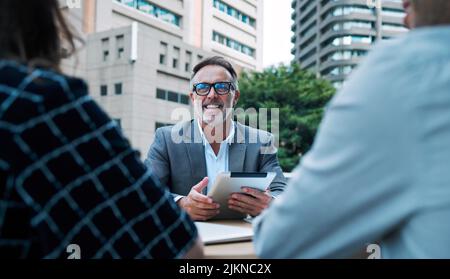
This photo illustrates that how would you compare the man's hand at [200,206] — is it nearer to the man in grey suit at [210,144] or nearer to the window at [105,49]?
the man in grey suit at [210,144]

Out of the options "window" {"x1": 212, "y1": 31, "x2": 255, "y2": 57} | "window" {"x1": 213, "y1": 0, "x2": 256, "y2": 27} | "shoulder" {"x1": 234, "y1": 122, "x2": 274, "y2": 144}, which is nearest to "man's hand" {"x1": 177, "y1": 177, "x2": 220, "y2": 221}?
"shoulder" {"x1": 234, "y1": 122, "x2": 274, "y2": 144}

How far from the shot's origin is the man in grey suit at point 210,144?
2.19 meters

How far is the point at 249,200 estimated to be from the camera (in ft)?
5.28

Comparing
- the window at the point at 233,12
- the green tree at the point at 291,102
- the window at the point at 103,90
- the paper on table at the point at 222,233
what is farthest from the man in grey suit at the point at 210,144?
the window at the point at 233,12

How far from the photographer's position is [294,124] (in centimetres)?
1883

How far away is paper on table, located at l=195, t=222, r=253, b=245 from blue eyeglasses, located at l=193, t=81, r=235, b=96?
1020 mm

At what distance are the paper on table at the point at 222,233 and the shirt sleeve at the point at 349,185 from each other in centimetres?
59

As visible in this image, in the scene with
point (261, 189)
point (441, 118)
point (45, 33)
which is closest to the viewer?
point (441, 118)

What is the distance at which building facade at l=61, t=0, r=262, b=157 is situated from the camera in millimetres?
24766

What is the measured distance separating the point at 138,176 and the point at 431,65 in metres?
0.51

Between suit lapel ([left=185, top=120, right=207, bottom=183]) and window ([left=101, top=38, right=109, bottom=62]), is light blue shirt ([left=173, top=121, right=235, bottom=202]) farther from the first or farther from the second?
window ([left=101, top=38, right=109, bottom=62])

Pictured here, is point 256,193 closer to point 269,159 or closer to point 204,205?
point 204,205
